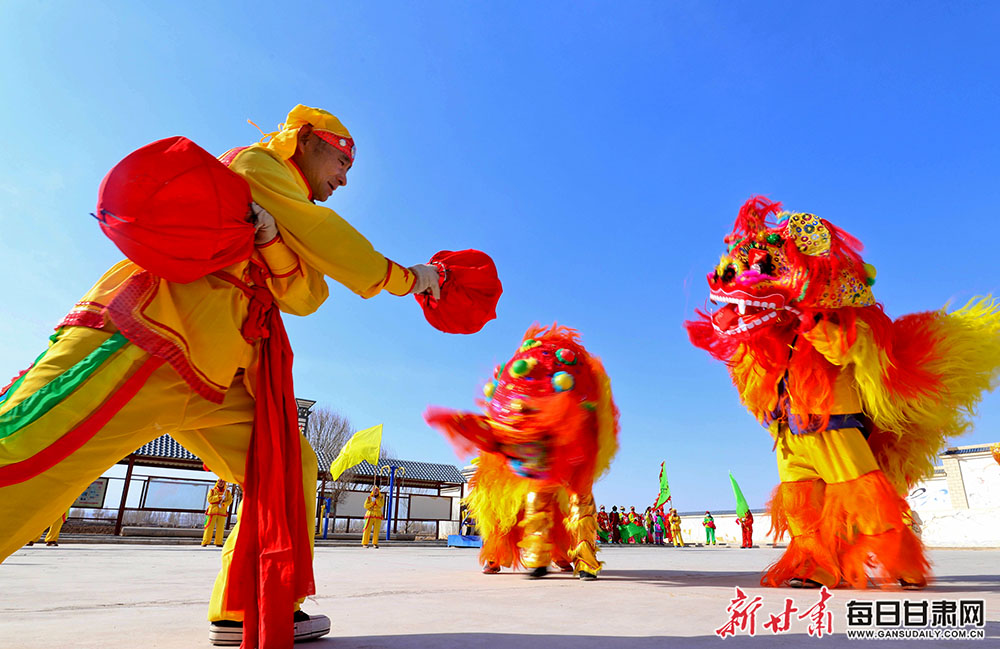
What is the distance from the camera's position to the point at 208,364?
61.1 inches

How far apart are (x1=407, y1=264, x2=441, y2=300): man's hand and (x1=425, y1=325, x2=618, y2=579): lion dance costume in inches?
83.0

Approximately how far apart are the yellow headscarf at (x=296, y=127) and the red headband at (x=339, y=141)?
1 centimetres

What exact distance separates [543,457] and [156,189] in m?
3.15

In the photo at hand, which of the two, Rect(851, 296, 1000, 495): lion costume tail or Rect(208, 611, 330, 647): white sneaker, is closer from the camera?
Rect(208, 611, 330, 647): white sneaker

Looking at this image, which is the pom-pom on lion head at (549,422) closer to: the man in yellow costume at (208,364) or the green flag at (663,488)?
the man in yellow costume at (208,364)

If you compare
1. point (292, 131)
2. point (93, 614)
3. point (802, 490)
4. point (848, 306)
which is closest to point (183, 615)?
point (93, 614)

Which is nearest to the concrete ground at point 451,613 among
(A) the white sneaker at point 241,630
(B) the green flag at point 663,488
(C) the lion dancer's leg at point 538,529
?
(A) the white sneaker at point 241,630

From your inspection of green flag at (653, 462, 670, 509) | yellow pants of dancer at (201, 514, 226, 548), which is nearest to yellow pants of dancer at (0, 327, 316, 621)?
yellow pants of dancer at (201, 514, 226, 548)

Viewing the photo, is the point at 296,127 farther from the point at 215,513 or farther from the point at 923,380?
the point at 215,513

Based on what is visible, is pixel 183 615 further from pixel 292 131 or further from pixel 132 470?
pixel 132 470

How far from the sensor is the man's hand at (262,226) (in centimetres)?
162

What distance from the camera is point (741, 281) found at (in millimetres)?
3658

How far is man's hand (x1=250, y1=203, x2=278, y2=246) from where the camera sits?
1624 mm

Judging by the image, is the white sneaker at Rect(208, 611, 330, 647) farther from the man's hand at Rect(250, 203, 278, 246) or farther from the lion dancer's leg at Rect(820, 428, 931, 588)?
the lion dancer's leg at Rect(820, 428, 931, 588)
